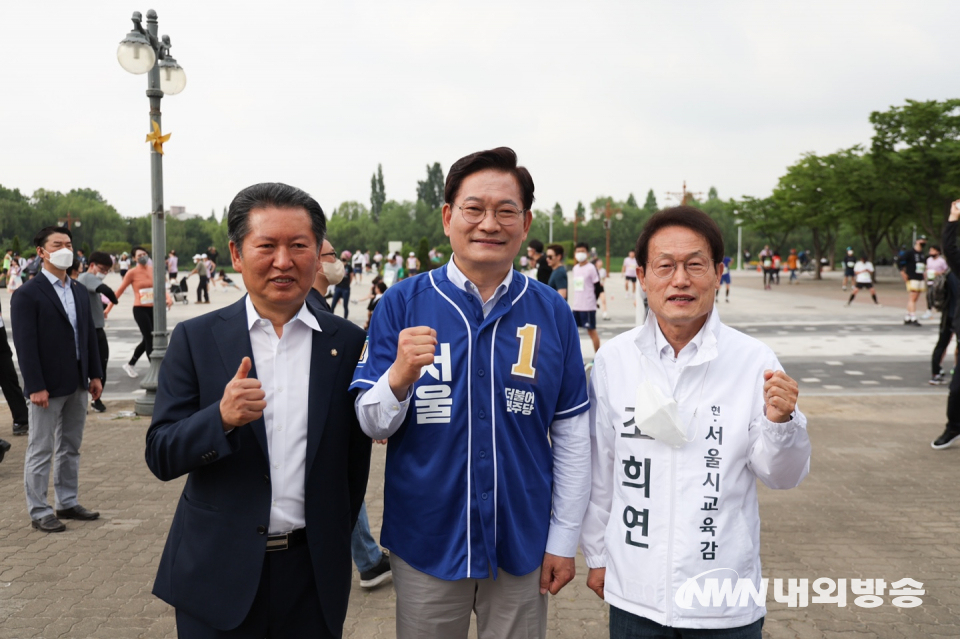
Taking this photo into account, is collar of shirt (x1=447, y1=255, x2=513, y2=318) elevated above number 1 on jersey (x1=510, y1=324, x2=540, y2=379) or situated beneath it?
elevated above

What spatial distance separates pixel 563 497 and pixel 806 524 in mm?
3759

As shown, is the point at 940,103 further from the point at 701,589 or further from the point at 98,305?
the point at 701,589

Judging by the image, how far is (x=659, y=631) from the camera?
2178 millimetres

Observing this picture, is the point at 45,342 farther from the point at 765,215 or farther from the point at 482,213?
the point at 765,215

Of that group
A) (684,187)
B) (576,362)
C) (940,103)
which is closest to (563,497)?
(576,362)

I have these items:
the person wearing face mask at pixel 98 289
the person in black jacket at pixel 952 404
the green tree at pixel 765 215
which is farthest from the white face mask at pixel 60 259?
the green tree at pixel 765 215

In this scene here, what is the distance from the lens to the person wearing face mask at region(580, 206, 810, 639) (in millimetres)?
2133

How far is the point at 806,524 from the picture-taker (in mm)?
5395

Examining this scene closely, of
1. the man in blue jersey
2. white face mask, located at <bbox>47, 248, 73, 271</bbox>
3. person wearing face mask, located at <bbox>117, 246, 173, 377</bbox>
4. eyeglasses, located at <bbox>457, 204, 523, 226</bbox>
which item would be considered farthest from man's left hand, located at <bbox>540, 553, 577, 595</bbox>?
person wearing face mask, located at <bbox>117, 246, 173, 377</bbox>

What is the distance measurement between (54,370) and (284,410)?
3888 mm

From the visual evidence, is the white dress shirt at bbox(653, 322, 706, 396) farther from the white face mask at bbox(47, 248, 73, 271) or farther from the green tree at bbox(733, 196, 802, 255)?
the green tree at bbox(733, 196, 802, 255)

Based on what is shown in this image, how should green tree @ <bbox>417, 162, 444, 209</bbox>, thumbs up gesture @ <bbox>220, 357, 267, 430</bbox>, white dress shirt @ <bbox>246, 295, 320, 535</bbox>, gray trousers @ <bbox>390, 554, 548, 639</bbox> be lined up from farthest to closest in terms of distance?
green tree @ <bbox>417, 162, 444, 209</bbox> < gray trousers @ <bbox>390, 554, 548, 639</bbox> < white dress shirt @ <bbox>246, 295, 320, 535</bbox> < thumbs up gesture @ <bbox>220, 357, 267, 430</bbox>

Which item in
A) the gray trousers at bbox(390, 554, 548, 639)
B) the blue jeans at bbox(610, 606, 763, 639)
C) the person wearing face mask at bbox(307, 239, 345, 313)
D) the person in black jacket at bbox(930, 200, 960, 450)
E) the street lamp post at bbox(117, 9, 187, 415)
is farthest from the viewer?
the street lamp post at bbox(117, 9, 187, 415)

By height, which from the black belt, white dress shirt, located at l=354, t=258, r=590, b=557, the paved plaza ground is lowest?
the paved plaza ground
